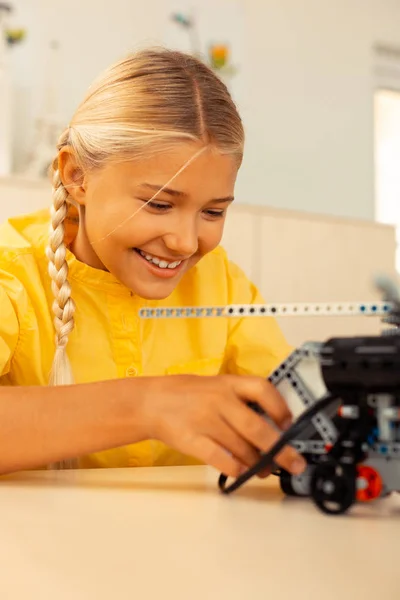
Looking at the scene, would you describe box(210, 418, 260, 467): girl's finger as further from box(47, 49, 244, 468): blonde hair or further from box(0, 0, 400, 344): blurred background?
box(0, 0, 400, 344): blurred background

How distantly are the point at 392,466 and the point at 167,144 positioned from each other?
455 millimetres

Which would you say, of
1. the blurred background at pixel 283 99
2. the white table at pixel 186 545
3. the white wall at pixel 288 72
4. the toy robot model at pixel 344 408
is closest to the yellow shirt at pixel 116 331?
the white table at pixel 186 545

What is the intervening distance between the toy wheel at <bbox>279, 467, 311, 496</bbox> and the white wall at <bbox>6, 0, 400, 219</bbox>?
1.96m

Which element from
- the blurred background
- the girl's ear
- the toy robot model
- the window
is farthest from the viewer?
the window

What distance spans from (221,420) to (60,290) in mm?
386

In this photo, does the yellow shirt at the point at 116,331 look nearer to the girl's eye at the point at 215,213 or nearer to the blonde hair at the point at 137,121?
the blonde hair at the point at 137,121

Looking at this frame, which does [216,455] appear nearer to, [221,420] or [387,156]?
[221,420]

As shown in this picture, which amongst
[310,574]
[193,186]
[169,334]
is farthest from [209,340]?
[310,574]

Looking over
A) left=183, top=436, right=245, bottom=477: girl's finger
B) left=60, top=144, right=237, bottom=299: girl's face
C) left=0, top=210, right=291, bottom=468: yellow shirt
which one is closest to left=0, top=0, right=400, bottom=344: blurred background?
left=0, top=210, right=291, bottom=468: yellow shirt

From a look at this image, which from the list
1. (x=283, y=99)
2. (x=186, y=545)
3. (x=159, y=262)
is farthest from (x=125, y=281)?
(x=283, y=99)

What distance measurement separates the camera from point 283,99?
289 cm

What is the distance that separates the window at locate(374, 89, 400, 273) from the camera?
3289 mm

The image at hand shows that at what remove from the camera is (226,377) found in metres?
0.63

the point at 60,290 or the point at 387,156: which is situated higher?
the point at 387,156
